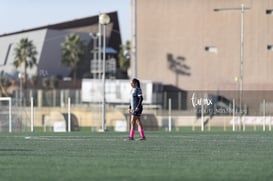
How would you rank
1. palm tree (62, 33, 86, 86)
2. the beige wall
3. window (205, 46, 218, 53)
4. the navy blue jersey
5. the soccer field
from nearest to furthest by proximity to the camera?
the soccer field
the navy blue jersey
the beige wall
window (205, 46, 218, 53)
palm tree (62, 33, 86, 86)


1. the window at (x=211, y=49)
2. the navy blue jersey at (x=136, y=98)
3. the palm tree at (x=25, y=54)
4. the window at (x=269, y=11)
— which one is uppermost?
the window at (x=269, y=11)

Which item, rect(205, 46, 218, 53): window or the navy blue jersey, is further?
rect(205, 46, 218, 53): window

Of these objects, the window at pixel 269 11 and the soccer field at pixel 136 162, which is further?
the window at pixel 269 11

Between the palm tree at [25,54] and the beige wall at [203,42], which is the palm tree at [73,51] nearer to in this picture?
the palm tree at [25,54]

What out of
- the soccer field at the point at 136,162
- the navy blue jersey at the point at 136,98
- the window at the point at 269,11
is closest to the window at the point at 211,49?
the window at the point at 269,11

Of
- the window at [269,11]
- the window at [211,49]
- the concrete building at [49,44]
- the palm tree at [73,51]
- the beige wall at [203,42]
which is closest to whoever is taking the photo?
the beige wall at [203,42]

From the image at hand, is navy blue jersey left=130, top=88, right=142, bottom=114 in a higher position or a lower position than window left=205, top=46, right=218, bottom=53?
lower

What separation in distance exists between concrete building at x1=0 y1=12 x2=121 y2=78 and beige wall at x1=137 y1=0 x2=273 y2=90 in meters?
28.4

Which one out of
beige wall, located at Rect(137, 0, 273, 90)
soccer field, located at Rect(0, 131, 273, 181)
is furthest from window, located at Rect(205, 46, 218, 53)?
soccer field, located at Rect(0, 131, 273, 181)

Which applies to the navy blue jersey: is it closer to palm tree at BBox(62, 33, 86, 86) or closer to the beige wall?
the beige wall

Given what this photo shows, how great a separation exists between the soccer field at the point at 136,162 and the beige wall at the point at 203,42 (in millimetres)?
57079

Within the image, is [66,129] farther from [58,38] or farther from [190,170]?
[58,38]

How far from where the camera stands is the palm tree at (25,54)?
10944cm

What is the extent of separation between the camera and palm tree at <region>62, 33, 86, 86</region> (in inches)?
4412
